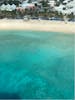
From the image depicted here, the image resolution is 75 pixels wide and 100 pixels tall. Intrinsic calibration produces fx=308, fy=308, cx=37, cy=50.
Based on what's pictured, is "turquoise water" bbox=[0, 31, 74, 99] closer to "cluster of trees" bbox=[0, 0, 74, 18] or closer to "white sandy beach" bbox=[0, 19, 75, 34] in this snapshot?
"white sandy beach" bbox=[0, 19, 75, 34]

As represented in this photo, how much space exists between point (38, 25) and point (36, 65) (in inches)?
139

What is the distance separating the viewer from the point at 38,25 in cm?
1130

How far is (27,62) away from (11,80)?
1.21 metres

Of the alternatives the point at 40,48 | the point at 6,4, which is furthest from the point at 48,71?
the point at 6,4

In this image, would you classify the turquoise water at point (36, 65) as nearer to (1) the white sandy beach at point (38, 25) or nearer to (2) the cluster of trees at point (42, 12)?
(1) the white sandy beach at point (38, 25)

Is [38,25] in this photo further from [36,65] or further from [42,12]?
[36,65]

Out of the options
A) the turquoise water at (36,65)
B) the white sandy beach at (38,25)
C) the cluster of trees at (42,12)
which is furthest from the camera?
the cluster of trees at (42,12)

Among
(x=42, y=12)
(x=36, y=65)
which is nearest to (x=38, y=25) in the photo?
(x=42, y=12)

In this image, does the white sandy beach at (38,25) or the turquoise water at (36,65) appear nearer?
the turquoise water at (36,65)

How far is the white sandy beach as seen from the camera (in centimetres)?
1098

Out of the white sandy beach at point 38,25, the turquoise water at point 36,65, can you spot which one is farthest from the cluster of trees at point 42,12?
Answer: the turquoise water at point 36,65

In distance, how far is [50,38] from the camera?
1019 cm

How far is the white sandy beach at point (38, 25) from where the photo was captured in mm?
10977

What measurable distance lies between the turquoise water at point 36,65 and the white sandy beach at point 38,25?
0.39 meters
